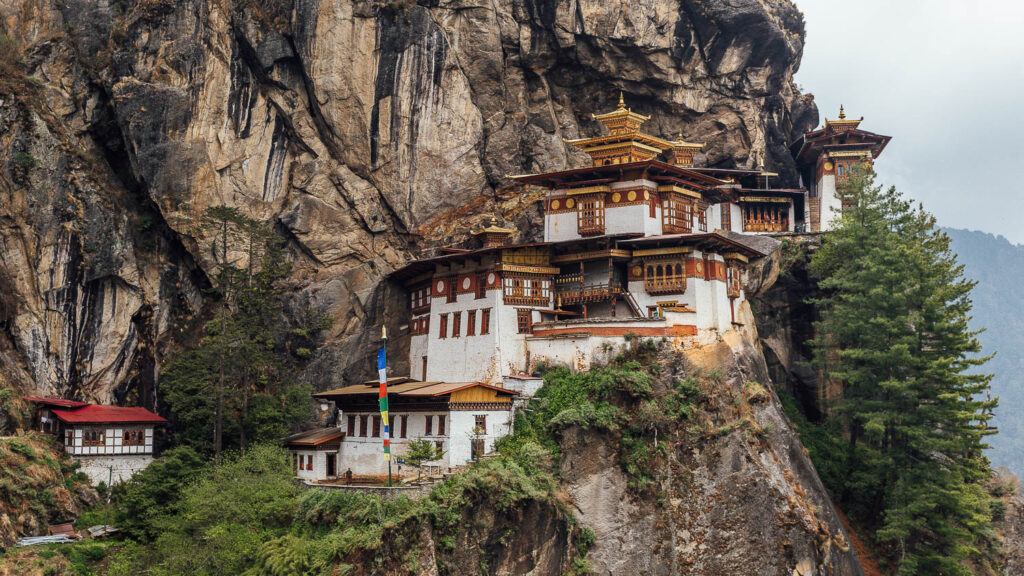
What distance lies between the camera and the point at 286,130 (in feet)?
184

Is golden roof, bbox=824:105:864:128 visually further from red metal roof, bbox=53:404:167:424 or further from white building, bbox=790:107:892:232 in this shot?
red metal roof, bbox=53:404:167:424

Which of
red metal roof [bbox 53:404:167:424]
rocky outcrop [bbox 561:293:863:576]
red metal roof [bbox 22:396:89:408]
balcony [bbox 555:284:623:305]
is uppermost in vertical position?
balcony [bbox 555:284:623:305]

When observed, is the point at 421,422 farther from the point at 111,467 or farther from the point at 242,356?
the point at 111,467

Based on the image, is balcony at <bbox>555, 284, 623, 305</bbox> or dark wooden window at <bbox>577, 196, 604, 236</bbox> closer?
balcony at <bbox>555, 284, 623, 305</bbox>

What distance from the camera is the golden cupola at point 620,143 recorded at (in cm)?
5297

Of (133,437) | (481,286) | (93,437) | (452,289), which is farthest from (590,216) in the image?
(93,437)

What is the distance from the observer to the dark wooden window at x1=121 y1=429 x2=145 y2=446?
4775cm

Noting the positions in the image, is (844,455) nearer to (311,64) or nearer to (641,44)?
(641,44)

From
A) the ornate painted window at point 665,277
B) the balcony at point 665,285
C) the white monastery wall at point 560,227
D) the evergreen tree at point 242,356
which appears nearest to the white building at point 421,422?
the evergreen tree at point 242,356

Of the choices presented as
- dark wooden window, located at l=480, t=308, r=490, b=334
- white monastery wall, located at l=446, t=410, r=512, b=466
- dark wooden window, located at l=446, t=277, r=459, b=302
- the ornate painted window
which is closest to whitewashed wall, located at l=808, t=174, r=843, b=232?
the ornate painted window

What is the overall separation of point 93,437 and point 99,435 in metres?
0.29

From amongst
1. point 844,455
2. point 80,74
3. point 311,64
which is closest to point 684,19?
point 311,64

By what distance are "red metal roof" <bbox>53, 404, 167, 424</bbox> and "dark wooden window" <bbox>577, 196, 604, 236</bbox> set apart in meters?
24.8

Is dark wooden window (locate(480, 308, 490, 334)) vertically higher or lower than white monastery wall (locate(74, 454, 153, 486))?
higher
